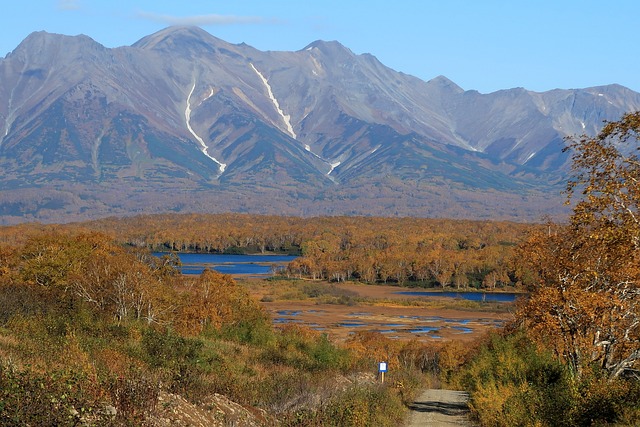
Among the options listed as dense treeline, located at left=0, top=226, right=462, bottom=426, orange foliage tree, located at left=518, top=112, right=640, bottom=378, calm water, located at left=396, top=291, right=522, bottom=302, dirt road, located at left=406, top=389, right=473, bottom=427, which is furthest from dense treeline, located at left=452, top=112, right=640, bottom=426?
calm water, located at left=396, top=291, right=522, bottom=302

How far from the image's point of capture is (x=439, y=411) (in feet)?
91.0

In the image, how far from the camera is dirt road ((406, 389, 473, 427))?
24859 mm

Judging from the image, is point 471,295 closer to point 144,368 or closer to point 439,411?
point 439,411

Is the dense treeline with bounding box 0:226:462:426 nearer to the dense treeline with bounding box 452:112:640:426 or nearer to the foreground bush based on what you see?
the foreground bush

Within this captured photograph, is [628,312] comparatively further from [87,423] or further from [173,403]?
[87,423]

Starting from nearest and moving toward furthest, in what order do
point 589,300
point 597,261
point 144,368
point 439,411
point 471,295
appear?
point 589,300, point 144,368, point 597,261, point 439,411, point 471,295

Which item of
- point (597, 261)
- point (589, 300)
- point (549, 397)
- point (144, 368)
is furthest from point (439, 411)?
point (144, 368)

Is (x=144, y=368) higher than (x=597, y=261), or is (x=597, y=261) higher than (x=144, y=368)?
(x=597, y=261)

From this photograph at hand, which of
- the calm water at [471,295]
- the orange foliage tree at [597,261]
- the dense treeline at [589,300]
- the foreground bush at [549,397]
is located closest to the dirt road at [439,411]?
the foreground bush at [549,397]

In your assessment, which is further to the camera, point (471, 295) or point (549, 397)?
point (471, 295)

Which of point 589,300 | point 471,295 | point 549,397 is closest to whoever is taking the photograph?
point 589,300

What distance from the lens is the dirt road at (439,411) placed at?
24.9m

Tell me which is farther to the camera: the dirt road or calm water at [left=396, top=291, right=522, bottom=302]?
calm water at [left=396, top=291, right=522, bottom=302]

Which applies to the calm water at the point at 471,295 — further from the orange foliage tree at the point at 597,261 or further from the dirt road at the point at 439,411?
the orange foliage tree at the point at 597,261
